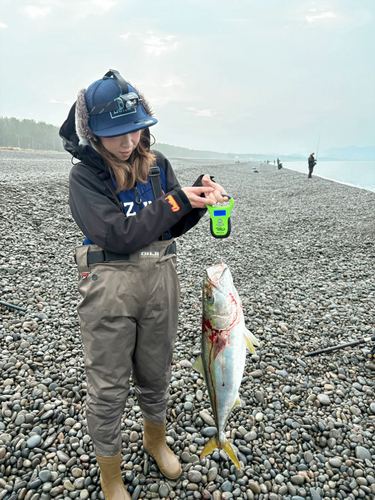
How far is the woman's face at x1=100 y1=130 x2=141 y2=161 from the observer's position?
232 centimetres

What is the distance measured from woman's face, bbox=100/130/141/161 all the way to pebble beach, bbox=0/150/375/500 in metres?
2.90

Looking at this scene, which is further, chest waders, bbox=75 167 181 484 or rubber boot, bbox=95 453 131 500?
rubber boot, bbox=95 453 131 500

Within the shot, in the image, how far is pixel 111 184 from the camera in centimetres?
239

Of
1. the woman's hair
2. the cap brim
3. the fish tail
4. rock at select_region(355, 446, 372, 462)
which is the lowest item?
rock at select_region(355, 446, 372, 462)

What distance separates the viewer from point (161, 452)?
3.06 m

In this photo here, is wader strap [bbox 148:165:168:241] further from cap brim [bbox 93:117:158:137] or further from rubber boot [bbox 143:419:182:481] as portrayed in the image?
rubber boot [bbox 143:419:182:481]

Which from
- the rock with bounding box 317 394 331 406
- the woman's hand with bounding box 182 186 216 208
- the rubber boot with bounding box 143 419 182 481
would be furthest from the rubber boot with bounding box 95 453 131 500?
the rock with bounding box 317 394 331 406

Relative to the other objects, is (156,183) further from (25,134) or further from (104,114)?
(25,134)

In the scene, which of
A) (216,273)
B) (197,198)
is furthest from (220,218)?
(216,273)

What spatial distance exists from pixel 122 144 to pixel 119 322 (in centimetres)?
132

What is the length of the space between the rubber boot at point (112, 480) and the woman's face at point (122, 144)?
244 centimetres

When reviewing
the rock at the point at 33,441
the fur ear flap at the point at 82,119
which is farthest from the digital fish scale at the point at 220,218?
the rock at the point at 33,441

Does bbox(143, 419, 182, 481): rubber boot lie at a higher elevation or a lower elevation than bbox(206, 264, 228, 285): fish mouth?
lower

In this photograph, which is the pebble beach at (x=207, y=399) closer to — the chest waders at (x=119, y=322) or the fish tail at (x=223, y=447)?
the fish tail at (x=223, y=447)
